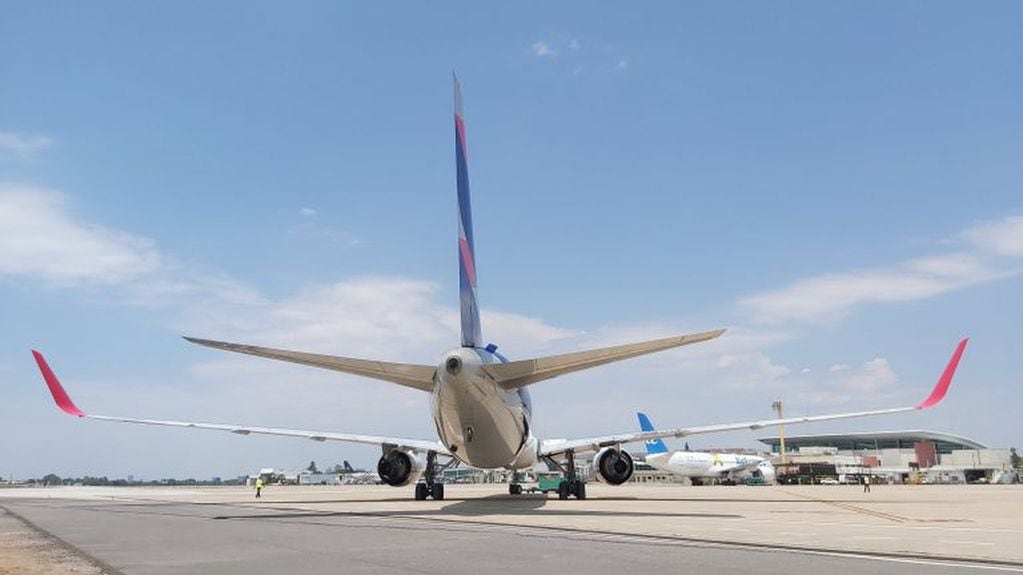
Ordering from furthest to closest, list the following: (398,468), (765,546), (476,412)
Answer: (398,468)
(476,412)
(765,546)

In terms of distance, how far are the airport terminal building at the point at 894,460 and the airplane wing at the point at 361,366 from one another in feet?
243

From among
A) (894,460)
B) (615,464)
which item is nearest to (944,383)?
(615,464)

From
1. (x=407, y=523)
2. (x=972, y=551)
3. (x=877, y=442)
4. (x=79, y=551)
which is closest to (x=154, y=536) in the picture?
(x=79, y=551)

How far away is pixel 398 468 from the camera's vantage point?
107 feet

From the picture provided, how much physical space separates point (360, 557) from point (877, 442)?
178028 millimetres

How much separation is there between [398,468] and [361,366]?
14848 millimetres

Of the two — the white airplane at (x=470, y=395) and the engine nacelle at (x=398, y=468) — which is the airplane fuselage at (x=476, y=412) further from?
the engine nacelle at (x=398, y=468)

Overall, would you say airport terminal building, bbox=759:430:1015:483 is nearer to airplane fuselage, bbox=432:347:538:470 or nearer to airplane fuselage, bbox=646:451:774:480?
→ airplane fuselage, bbox=646:451:774:480

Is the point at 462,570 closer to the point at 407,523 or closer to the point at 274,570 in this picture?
the point at 274,570

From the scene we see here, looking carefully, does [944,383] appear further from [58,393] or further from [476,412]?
[58,393]

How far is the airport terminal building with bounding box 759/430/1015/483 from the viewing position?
316 ft

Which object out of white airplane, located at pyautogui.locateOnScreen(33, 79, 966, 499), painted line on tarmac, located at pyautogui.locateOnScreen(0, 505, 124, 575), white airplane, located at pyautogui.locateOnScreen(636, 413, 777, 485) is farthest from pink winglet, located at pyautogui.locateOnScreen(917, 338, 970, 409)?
white airplane, located at pyautogui.locateOnScreen(636, 413, 777, 485)

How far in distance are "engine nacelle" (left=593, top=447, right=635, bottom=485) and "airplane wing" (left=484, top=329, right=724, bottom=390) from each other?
1183 cm

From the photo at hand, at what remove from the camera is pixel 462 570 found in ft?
32.2
